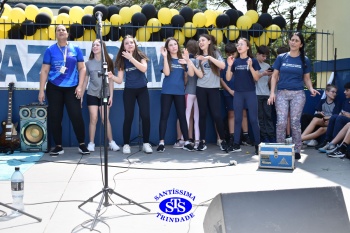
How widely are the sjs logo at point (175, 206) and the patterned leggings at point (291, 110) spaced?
9.70ft

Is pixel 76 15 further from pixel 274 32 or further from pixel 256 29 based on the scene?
pixel 274 32

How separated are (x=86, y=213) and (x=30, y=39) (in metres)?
5.47

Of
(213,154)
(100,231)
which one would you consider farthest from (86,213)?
(213,154)

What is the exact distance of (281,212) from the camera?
2365 millimetres

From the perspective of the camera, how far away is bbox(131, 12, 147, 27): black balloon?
8883 mm

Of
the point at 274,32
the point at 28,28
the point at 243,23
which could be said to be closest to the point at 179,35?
the point at 243,23

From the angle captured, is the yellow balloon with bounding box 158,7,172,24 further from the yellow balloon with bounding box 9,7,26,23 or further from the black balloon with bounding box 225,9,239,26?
the yellow balloon with bounding box 9,7,26,23

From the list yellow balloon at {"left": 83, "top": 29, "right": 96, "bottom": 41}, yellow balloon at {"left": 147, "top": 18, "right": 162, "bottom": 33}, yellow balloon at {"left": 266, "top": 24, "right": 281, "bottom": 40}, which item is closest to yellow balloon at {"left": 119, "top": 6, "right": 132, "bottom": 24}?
yellow balloon at {"left": 147, "top": 18, "right": 162, "bottom": 33}

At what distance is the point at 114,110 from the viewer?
28.5ft

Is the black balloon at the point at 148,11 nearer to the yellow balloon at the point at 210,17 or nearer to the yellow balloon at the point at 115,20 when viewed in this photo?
the yellow balloon at the point at 115,20

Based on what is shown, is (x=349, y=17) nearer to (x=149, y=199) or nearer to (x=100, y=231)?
(x=149, y=199)

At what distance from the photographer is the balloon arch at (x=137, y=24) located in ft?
28.3

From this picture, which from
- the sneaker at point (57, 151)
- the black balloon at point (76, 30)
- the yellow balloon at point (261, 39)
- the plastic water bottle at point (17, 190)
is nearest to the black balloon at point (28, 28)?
the black balloon at point (76, 30)

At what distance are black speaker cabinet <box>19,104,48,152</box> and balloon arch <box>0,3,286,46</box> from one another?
1718 millimetres
